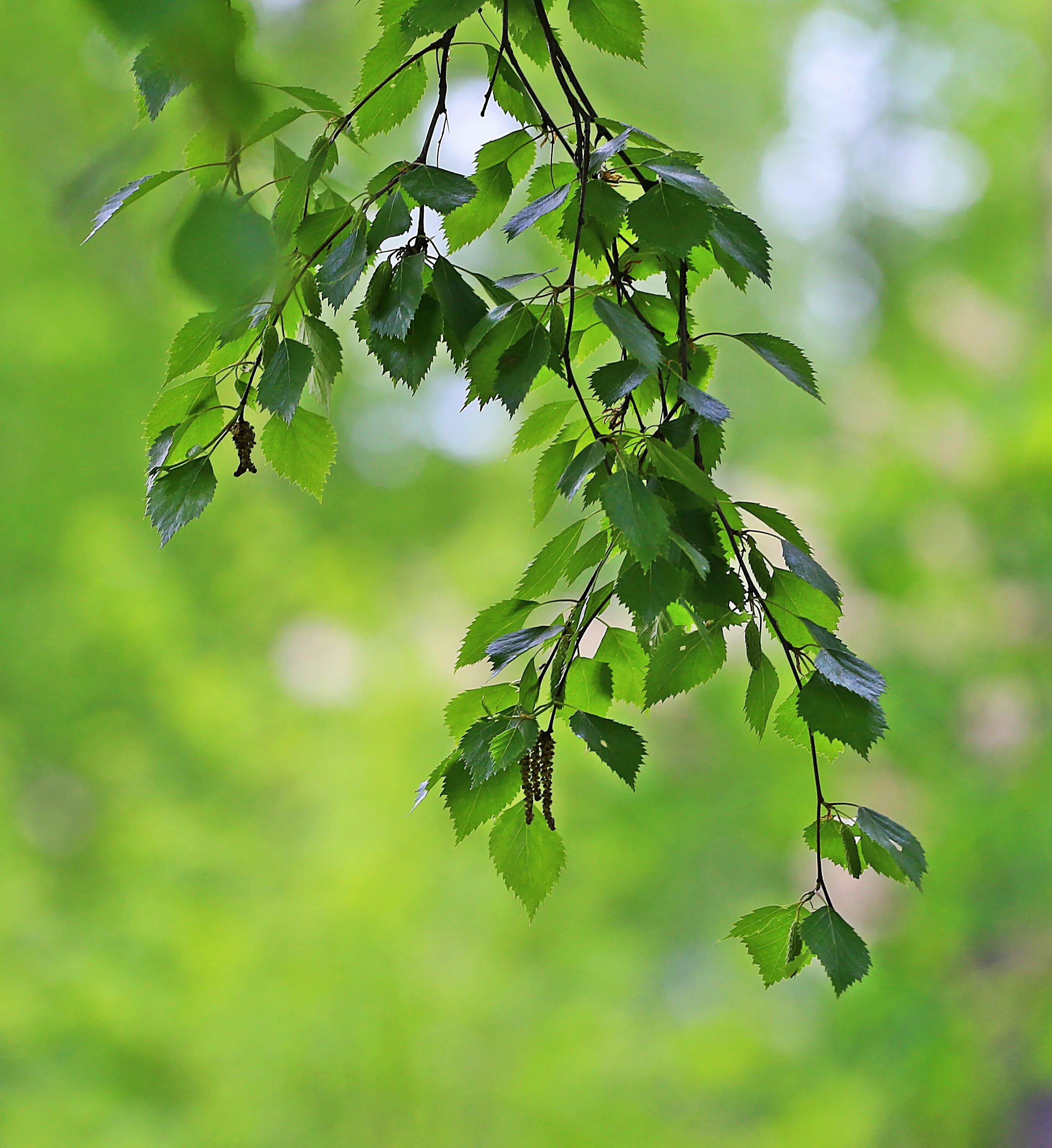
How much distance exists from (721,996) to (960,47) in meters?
2.23

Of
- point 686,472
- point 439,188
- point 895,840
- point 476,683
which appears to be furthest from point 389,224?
point 476,683

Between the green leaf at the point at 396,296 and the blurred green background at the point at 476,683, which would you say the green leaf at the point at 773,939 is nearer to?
the green leaf at the point at 396,296

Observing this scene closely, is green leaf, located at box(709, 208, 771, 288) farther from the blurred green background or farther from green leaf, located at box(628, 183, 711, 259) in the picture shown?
the blurred green background

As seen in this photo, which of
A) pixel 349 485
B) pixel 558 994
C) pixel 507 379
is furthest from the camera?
pixel 349 485

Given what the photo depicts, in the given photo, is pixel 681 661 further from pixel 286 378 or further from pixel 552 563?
pixel 286 378

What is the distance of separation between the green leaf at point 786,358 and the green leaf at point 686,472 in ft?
0.20

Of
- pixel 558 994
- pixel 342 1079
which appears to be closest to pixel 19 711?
pixel 342 1079

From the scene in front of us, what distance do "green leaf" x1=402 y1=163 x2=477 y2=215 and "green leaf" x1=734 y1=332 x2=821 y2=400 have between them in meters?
0.10

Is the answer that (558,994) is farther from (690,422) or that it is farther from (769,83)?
(769,83)

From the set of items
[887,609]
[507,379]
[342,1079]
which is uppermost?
[887,609]

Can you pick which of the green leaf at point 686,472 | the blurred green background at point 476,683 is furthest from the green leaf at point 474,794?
the blurred green background at point 476,683

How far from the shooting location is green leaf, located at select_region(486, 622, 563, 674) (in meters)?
0.39

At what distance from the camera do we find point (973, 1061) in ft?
7.30

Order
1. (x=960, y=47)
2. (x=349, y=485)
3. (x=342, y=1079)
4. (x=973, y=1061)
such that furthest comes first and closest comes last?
(x=960, y=47) → (x=349, y=485) → (x=973, y=1061) → (x=342, y=1079)
